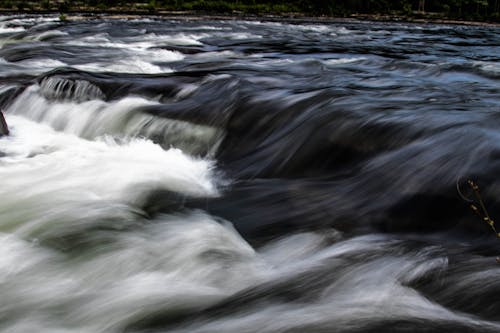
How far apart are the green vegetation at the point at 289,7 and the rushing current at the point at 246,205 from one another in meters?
33.2

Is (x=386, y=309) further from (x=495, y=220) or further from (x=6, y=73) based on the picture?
(x=6, y=73)

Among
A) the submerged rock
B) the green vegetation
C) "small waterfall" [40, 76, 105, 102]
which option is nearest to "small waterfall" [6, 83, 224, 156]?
"small waterfall" [40, 76, 105, 102]

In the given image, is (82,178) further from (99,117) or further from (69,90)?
(69,90)

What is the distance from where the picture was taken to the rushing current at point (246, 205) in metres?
3.02

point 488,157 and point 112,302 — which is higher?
point 488,157

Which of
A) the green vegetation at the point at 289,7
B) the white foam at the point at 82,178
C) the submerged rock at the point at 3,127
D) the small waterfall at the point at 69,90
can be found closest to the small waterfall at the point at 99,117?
the small waterfall at the point at 69,90

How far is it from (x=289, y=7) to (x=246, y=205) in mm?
48314

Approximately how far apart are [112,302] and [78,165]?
8.88 ft

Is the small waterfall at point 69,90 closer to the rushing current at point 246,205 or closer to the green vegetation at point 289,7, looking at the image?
the rushing current at point 246,205

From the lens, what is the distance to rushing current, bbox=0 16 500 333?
119 inches

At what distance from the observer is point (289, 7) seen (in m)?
50.3

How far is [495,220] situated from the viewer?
365 cm

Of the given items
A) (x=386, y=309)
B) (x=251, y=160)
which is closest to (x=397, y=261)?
(x=386, y=309)

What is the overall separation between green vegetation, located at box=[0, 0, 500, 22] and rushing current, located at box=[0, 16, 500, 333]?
33.2 m
